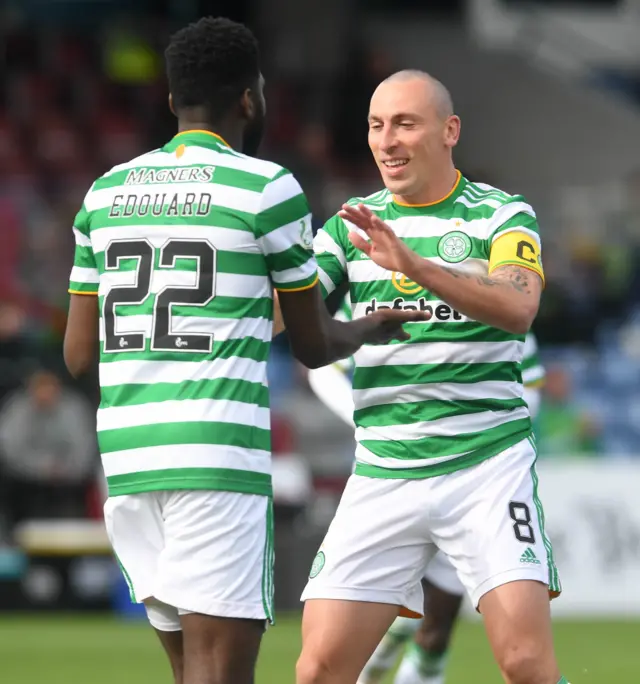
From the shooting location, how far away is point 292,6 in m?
21.8

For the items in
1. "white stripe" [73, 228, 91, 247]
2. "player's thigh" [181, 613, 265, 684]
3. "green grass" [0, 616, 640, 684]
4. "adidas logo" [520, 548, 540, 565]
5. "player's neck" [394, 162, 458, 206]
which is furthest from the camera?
"green grass" [0, 616, 640, 684]

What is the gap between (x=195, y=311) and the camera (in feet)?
14.0

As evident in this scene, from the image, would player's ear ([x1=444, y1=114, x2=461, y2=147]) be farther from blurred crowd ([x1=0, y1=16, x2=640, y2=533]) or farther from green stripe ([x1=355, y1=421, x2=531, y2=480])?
blurred crowd ([x1=0, y1=16, x2=640, y2=533])

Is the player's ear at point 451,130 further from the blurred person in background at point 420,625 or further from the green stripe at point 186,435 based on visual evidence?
the blurred person in background at point 420,625

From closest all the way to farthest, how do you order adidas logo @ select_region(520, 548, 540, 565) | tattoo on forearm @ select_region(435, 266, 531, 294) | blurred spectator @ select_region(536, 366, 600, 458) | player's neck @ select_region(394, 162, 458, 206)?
tattoo on forearm @ select_region(435, 266, 531, 294)
adidas logo @ select_region(520, 548, 540, 565)
player's neck @ select_region(394, 162, 458, 206)
blurred spectator @ select_region(536, 366, 600, 458)

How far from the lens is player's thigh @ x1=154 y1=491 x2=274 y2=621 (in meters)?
4.21

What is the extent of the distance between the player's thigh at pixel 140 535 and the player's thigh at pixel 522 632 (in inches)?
44.4

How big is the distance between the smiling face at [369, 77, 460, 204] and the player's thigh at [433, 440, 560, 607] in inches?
37.3

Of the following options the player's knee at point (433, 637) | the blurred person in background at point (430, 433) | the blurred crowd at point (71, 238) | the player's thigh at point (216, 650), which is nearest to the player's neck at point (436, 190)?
the blurred person in background at point (430, 433)

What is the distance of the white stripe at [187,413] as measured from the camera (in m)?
4.26

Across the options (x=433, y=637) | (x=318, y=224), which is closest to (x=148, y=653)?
(x=433, y=637)

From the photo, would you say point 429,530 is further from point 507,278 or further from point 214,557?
point 214,557

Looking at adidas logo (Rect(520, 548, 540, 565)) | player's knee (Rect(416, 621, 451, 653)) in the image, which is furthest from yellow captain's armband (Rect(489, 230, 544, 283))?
player's knee (Rect(416, 621, 451, 653))

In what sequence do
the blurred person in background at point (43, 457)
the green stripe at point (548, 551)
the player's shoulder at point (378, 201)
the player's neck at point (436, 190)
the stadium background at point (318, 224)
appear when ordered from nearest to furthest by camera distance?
the green stripe at point (548, 551), the player's neck at point (436, 190), the player's shoulder at point (378, 201), the stadium background at point (318, 224), the blurred person in background at point (43, 457)
